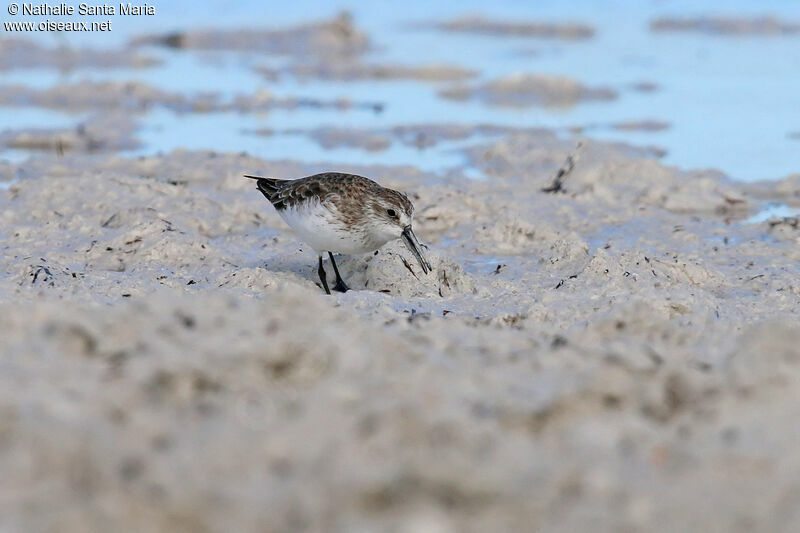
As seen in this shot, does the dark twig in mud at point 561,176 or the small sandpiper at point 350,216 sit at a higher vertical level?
the small sandpiper at point 350,216

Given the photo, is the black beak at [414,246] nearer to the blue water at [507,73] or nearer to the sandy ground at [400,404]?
the sandy ground at [400,404]

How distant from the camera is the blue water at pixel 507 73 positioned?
1350 cm

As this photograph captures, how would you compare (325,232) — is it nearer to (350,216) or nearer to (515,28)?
(350,216)

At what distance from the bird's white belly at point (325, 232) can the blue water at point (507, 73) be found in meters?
4.96

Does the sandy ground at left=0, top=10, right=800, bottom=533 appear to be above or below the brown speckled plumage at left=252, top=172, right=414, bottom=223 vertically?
above

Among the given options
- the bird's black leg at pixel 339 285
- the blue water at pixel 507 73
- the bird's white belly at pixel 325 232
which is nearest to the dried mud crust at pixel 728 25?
the blue water at pixel 507 73

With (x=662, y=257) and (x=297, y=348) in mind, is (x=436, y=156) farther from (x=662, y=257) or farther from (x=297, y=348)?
(x=297, y=348)

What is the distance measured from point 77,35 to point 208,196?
1137cm

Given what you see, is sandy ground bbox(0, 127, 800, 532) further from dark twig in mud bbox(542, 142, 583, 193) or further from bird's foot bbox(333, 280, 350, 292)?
dark twig in mud bbox(542, 142, 583, 193)

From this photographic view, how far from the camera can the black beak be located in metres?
7.60

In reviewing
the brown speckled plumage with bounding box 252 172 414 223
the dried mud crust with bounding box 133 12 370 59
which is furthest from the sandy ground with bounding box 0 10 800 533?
the dried mud crust with bounding box 133 12 370 59

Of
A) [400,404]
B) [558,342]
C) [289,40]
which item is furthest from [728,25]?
[400,404]

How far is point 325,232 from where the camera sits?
7.50 m

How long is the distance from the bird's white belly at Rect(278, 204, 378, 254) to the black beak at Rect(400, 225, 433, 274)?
0.23 metres
